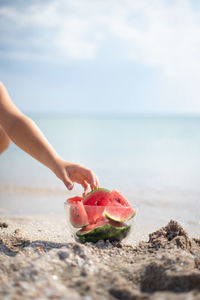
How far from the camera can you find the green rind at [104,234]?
6.43 feet

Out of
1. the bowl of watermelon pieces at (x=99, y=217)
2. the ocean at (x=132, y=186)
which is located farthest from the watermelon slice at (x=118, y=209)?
the ocean at (x=132, y=186)

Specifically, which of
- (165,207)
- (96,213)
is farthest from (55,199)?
(96,213)

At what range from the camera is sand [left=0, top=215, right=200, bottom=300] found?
1.21 m

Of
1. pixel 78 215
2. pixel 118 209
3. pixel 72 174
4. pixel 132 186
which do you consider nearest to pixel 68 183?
pixel 72 174

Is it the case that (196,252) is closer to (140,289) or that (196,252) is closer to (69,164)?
(140,289)

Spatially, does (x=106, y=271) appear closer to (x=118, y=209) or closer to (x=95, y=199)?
(x=118, y=209)

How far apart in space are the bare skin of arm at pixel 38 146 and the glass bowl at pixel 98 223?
0.17 meters

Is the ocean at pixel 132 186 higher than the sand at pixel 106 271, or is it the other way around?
the ocean at pixel 132 186

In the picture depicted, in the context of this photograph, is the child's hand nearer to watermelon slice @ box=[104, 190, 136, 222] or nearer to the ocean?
watermelon slice @ box=[104, 190, 136, 222]

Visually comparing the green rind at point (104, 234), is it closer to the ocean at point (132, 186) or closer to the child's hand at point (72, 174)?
the child's hand at point (72, 174)

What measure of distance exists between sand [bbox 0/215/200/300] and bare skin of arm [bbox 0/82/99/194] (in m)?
0.42

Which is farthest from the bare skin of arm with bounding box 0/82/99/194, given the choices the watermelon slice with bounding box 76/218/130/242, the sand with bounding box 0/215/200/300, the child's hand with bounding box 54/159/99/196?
the sand with bounding box 0/215/200/300

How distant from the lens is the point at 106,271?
4.94 feet

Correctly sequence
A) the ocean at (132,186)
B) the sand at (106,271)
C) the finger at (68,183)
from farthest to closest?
the ocean at (132,186) < the finger at (68,183) < the sand at (106,271)
